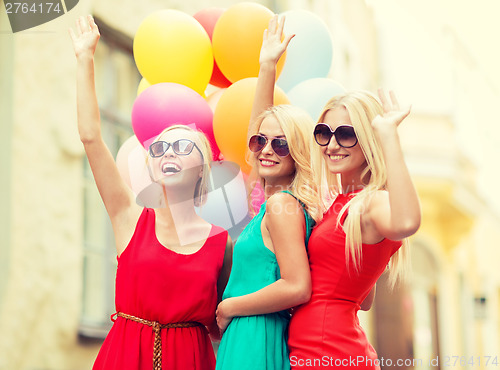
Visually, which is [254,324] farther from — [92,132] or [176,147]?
[92,132]

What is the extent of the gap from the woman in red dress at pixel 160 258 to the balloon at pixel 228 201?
423 mm

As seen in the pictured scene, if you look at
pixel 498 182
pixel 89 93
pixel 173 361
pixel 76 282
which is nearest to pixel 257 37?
pixel 89 93

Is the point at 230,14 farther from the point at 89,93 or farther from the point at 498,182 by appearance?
the point at 498,182

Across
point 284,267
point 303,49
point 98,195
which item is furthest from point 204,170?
point 98,195

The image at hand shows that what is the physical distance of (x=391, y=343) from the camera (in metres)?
13.6

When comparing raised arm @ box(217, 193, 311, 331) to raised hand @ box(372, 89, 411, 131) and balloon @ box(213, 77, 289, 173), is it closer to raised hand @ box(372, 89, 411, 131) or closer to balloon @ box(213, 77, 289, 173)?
raised hand @ box(372, 89, 411, 131)

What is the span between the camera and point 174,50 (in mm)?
3279

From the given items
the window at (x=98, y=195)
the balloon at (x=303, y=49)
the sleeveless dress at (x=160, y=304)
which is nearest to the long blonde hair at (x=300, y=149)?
the sleeveless dress at (x=160, y=304)

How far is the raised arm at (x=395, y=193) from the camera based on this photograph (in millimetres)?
1979

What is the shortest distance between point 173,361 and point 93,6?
345 centimetres

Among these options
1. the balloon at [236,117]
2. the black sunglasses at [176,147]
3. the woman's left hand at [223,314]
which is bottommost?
the woman's left hand at [223,314]

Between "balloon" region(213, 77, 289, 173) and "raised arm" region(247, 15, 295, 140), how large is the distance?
167mm

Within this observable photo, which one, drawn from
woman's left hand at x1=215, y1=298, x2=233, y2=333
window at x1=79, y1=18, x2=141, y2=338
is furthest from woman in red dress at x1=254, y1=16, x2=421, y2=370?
window at x1=79, y1=18, x2=141, y2=338

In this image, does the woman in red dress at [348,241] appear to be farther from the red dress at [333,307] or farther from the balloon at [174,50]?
the balloon at [174,50]
